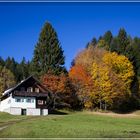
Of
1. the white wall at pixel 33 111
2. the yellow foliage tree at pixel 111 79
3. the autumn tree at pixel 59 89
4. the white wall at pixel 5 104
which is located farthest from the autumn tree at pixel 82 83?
the white wall at pixel 5 104

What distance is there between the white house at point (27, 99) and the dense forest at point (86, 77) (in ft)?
23.5

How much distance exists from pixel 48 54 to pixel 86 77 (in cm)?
1194

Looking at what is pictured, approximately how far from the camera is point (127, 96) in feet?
341

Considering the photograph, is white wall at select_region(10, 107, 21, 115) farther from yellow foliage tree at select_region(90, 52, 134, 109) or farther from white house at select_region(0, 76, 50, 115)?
yellow foliage tree at select_region(90, 52, 134, 109)

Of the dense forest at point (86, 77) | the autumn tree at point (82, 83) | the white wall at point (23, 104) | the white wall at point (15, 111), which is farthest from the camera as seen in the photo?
the autumn tree at point (82, 83)

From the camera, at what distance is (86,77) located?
98125mm

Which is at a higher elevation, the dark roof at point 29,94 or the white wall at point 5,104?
the dark roof at point 29,94

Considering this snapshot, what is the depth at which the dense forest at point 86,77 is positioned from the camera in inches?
3735

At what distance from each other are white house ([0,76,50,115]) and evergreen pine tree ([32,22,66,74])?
551 inches

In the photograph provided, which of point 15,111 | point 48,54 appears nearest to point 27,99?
point 15,111

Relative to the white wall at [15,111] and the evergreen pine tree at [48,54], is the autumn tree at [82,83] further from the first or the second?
the white wall at [15,111]

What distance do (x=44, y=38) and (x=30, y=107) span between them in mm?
26641

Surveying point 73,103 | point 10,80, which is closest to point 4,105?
point 73,103

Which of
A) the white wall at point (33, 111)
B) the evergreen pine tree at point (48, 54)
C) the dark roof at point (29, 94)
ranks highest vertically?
the evergreen pine tree at point (48, 54)
